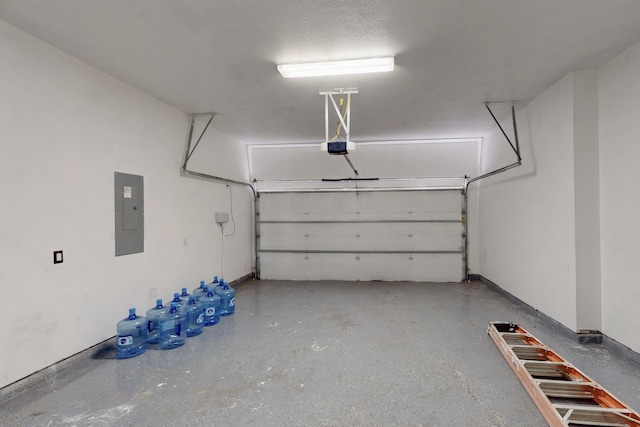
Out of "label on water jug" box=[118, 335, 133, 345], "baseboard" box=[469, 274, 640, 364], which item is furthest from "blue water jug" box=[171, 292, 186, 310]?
"baseboard" box=[469, 274, 640, 364]

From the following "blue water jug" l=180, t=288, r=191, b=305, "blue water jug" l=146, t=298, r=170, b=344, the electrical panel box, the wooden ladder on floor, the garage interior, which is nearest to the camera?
the wooden ladder on floor

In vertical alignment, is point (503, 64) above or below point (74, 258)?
above

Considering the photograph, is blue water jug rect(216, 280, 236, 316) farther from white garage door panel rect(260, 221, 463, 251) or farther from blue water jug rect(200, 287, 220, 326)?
white garage door panel rect(260, 221, 463, 251)

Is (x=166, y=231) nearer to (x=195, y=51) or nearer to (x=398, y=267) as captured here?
(x=195, y=51)

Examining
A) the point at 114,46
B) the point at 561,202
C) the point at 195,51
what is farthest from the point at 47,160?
the point at 561,202

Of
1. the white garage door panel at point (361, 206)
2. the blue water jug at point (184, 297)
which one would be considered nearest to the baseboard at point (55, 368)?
the blue water jug at point (184, 297)

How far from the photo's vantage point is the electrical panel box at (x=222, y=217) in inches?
191

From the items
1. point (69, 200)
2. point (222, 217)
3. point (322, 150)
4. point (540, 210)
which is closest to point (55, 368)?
point (69, 200)

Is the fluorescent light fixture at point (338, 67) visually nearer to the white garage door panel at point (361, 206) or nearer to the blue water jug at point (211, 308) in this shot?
the blue water jug at point (211, 308)

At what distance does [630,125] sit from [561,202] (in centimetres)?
87

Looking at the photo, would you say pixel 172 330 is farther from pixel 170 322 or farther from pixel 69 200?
pixel 69 200

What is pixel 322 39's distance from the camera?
235 cm

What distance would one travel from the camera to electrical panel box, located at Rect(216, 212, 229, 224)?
16.0ft

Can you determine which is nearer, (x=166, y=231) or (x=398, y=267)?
(x=166, y=231)
